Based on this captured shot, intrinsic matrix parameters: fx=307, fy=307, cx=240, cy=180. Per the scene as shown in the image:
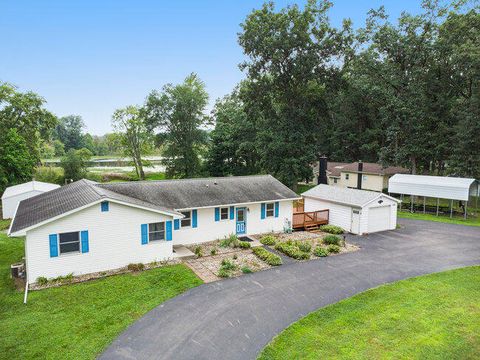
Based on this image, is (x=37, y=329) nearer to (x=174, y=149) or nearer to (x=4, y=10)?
(x=4, y=10)

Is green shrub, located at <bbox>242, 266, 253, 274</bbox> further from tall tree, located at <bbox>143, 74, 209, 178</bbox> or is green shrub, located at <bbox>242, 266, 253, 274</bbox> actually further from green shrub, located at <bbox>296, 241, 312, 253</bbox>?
tall tree, located at <bbox>143, 74, 209, 178</bbox>

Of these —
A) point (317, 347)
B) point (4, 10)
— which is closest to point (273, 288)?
point (317, 347)

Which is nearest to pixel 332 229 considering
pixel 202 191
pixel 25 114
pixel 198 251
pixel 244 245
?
pixel 244 245

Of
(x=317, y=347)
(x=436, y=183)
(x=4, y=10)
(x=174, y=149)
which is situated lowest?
(x=317, y=347)

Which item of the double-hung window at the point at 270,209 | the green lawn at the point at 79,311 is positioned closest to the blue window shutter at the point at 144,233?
the green lawn at the point at 79,311

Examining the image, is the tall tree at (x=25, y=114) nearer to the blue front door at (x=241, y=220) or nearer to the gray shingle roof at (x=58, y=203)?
the gray shingle roof at (x=58, y=203)

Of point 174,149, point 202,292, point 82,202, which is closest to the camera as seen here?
point 202,292

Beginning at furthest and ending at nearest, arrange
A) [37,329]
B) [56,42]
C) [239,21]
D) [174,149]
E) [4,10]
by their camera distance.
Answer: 1. [174,149]
2. [239,21]
3. [56,42]
4. [4,10]
5. [37,329]
